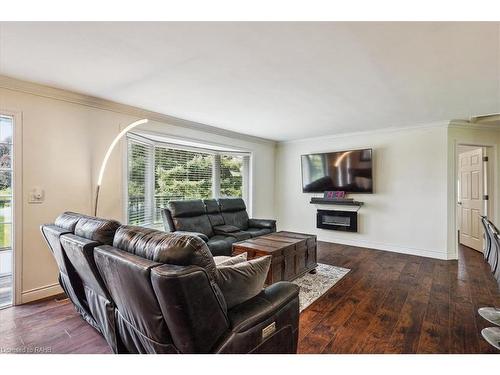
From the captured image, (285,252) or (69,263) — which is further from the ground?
(69,263)

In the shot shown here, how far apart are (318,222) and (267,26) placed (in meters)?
4.47

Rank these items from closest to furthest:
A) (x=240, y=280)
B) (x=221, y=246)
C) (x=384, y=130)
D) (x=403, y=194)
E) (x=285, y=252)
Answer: (x=240, y=280)
(x=285, y=252)
(x=221, y=246)
(x=403, y=194)
(x=384, y=130)

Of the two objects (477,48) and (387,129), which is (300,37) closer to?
(477,48)

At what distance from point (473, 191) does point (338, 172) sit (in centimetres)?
244

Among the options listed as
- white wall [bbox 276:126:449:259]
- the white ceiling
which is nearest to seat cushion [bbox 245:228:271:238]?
white wall [bbox 276:126:449:259]

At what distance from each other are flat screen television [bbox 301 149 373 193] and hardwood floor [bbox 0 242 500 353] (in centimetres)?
194

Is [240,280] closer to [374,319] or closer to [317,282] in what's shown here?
[374,319]

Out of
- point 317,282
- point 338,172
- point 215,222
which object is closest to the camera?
point 317,282

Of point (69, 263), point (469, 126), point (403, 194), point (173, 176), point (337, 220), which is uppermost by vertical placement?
point (469, 126)

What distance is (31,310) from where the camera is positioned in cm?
249

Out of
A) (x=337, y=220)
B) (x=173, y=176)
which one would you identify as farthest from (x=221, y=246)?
(x=337, y=220)

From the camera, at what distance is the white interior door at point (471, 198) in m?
4.61

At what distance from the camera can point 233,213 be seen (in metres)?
4.63

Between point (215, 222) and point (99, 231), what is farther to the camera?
point (215, 222)
